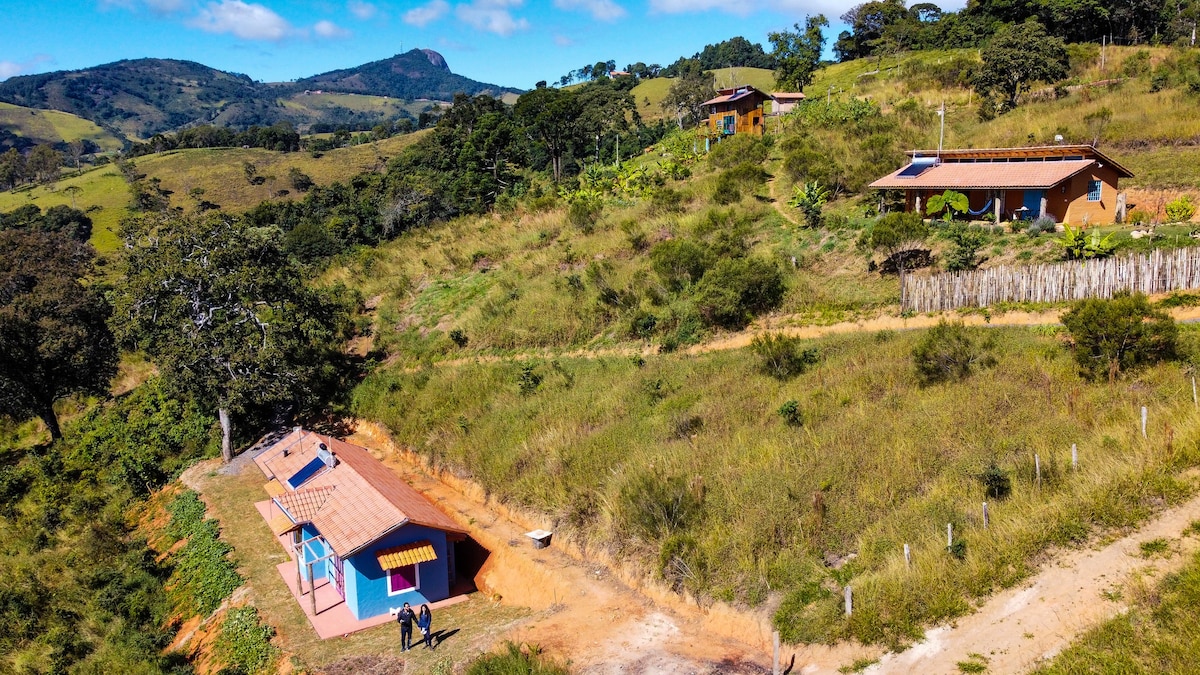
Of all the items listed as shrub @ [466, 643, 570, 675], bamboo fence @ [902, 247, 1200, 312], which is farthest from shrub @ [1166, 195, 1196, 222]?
shrub @ [466, 643, 570, 675]

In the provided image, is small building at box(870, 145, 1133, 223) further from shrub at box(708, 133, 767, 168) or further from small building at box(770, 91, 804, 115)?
small building at box(770, 91, 804, 115)

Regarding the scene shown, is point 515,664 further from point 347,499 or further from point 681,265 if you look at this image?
point 681,265

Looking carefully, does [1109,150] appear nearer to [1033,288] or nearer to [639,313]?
[1033,288]

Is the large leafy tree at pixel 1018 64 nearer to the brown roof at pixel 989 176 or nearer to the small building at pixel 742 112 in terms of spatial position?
the small building at pixel 742 112

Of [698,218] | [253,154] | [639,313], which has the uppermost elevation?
[253,154]

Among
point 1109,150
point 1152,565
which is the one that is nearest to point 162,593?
point 1152,565
